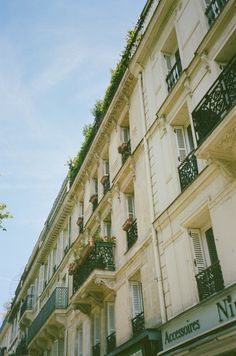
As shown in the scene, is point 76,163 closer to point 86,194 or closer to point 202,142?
point 86,194

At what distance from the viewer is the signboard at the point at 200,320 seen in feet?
26.4

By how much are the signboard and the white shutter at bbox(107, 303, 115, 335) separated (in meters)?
4.24

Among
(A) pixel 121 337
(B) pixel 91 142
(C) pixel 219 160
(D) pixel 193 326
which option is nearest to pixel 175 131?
(C) pixel 219 160

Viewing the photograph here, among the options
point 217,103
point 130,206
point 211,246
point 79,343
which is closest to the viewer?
point 217,103

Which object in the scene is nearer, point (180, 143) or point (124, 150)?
point (180, 143)

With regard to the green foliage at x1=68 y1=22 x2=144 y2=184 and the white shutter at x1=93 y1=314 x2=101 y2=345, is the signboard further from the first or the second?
the green foliage at x1=68 y1=22 x2=144 y2=184

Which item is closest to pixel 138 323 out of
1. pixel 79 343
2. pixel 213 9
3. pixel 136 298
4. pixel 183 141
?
pixel 136 298

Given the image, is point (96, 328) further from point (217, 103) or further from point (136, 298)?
point (217, 103)

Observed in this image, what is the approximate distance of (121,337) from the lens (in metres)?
12.8

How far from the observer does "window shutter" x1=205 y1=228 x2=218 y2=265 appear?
384 inches

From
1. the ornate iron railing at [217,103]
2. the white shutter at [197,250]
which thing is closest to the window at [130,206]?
the white shutter at [197,250]

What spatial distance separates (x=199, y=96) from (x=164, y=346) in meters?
6.26

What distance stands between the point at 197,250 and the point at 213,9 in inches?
253

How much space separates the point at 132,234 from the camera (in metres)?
13.9
